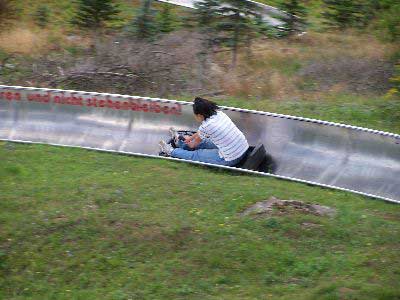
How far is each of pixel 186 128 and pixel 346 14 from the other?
7.92 m

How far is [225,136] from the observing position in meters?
12.0

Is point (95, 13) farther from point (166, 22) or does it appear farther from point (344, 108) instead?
point (344, 108)

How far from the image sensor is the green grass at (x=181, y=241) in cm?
848

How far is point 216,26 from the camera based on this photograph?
18156 mm

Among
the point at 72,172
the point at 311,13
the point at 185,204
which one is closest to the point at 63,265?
the point at 185,204

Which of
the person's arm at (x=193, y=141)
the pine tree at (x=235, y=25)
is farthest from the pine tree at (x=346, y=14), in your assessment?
the person's arm at (x=193, y=141)

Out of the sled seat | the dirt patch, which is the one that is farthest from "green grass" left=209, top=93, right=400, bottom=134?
the dirt patch

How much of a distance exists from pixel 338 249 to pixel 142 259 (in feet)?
7.40

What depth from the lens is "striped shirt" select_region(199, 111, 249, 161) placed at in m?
12.1

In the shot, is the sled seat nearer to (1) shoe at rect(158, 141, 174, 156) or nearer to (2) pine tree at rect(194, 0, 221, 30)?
(1) shoe at rect(158, 141, 174, 156)

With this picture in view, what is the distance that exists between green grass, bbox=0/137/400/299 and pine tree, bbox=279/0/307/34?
9.14m

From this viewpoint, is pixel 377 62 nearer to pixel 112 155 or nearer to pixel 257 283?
pixel 112 155

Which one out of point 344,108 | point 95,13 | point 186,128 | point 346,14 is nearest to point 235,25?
point 346,14

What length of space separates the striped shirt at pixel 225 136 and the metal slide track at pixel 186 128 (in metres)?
0.41
